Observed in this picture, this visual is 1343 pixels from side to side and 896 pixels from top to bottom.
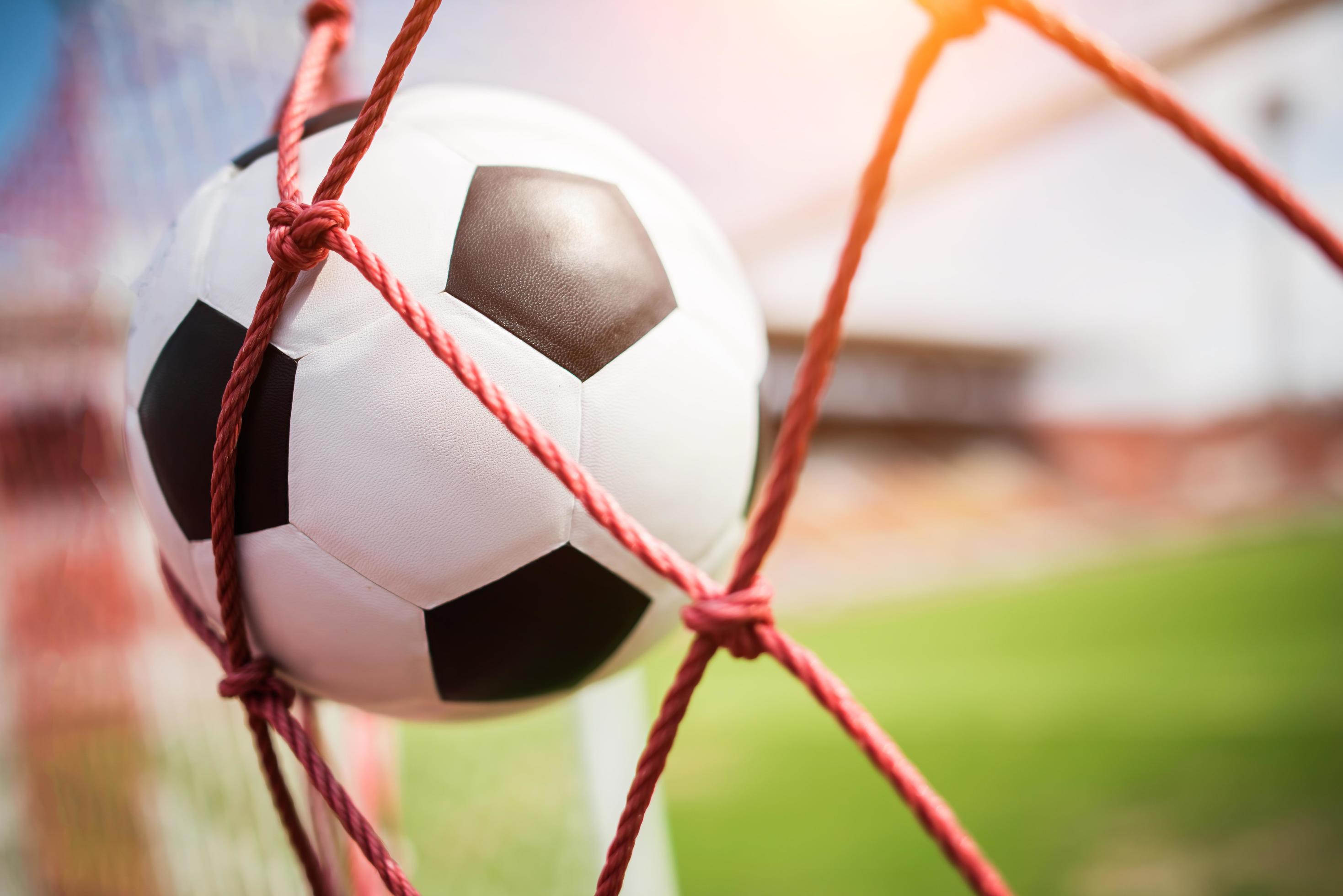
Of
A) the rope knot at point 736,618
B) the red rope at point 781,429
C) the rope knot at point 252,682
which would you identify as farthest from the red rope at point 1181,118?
the rope knot at point 252,682

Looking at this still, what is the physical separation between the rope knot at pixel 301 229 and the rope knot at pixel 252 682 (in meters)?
0.27

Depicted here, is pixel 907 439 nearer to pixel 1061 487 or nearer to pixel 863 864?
pixel 1061 487

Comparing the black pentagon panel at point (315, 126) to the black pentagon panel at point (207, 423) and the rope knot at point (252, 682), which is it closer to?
the black pentagon panel at point (207, 423)

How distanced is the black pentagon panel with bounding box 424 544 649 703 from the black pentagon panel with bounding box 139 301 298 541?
14 cm

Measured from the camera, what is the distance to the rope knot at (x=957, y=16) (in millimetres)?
362

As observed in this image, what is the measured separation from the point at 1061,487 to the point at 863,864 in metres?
14.0

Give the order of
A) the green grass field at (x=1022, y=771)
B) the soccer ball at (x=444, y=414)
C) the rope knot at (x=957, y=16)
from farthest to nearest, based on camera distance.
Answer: the green grass field at (x=1022, y=771)
the soccer ball at (x=444, y=414)
the rope knot at (x=957, y=16)

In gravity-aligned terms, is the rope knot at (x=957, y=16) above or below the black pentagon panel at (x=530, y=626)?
above

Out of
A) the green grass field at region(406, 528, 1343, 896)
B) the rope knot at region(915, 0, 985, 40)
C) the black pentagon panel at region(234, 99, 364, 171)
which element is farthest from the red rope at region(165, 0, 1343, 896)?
the green grass field at region(406, 528, 1343, 896)

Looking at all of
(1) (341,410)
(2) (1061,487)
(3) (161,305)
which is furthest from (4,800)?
(2) (1061,487)

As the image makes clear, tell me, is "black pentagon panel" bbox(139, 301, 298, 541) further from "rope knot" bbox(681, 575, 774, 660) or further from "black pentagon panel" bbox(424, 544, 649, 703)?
"rope knot" bbox(681, 575, 774, 660)

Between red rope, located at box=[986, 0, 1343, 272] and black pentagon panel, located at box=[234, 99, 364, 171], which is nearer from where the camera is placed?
red rope, located at box=[986, 0, 1343, 272]

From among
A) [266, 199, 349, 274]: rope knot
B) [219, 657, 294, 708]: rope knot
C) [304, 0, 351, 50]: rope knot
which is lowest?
[219, 657, 294, 708]: rope knot

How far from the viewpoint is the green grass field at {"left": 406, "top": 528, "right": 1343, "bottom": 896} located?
5.63 ft
